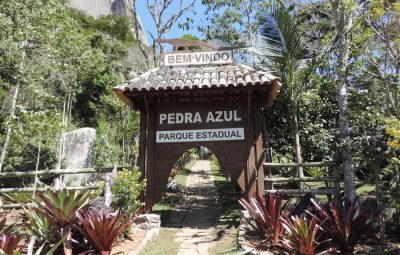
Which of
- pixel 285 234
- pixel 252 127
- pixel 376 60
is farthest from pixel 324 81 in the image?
pixel 285 234

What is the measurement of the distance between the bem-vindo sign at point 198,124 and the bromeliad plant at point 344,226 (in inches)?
113

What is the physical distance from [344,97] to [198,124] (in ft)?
10.3

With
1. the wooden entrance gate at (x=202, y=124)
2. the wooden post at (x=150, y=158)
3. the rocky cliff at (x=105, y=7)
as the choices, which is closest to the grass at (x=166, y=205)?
the wooden post at (x=150, y=158)

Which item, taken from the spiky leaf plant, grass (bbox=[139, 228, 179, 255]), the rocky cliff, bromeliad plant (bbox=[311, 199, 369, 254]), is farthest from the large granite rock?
the rocky cliff

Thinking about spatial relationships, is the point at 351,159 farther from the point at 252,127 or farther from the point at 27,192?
the point at 27,192

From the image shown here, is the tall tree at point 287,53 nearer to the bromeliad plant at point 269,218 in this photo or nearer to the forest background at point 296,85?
the forest background at point 296,85

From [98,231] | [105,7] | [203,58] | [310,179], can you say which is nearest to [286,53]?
[203,58]

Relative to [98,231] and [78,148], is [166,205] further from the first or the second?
[78,148]

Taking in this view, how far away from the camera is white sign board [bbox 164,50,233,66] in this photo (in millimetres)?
9023

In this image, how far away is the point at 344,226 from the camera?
5.75 meters

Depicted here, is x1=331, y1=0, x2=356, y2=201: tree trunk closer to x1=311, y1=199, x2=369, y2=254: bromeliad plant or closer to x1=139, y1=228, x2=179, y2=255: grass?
x1=311, y1=199, x2=369, y2=254: bromeliad plant

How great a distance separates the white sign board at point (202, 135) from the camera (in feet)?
27.4

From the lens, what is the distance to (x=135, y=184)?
7.41m

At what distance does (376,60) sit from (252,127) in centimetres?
A: 293
